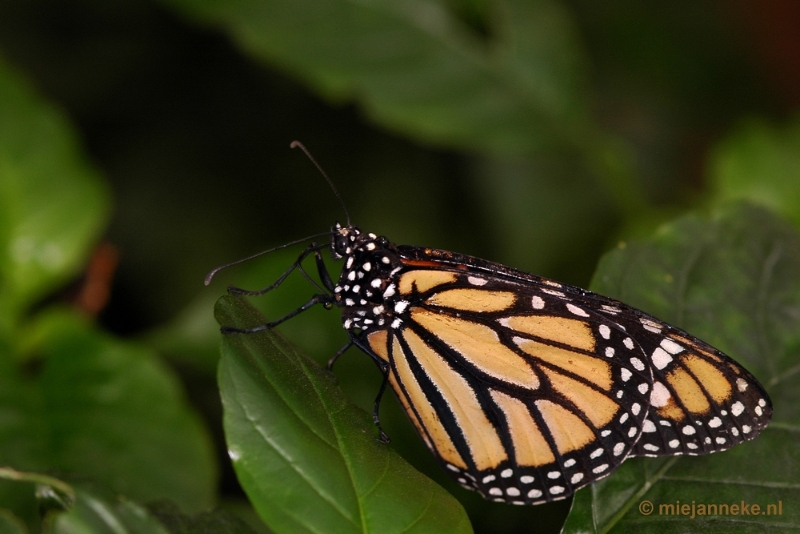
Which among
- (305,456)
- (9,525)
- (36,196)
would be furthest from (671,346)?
(36,196)

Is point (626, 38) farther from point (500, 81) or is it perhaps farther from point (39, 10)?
point (39, 10)

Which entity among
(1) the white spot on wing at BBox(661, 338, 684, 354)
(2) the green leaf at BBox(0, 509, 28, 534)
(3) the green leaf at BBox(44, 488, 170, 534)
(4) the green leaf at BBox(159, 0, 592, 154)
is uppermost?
(4) the green leaf at BBox(159, 0, 592, 154)

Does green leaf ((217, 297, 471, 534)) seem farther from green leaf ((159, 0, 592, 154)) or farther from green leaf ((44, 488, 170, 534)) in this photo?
green leaf ((159, 0, 592, 154))

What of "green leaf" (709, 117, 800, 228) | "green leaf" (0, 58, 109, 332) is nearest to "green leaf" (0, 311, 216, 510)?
"green leaf" (0, 58, 109, 332)

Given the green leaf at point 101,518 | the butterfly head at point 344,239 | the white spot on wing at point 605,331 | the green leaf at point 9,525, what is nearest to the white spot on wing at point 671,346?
the white spot on wing at point 605,331

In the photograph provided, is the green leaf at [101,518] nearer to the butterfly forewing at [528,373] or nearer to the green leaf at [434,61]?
the butterfly forewing at [528,373]

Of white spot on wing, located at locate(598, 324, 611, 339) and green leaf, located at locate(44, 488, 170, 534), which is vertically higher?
white spot on wing, located at locate(598, 324, 611, 339)

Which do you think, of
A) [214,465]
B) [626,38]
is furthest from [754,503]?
[626,38]
